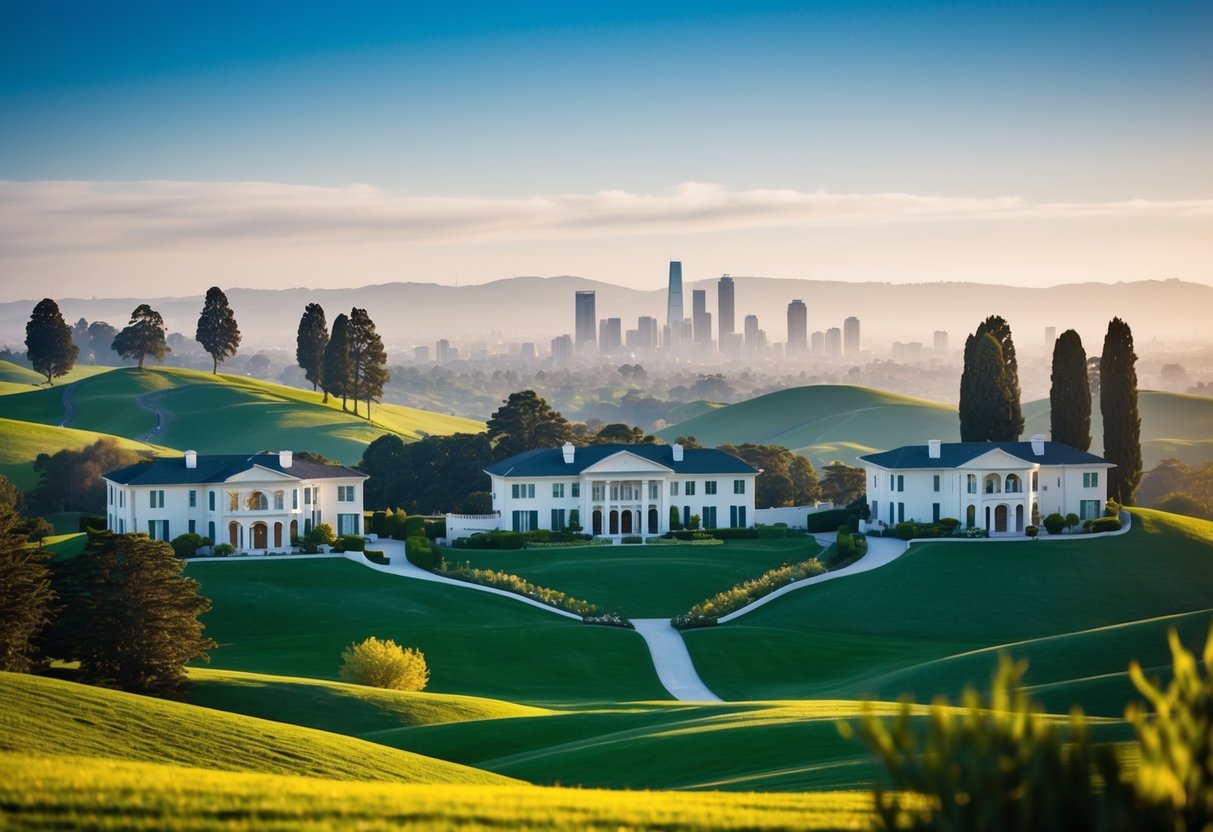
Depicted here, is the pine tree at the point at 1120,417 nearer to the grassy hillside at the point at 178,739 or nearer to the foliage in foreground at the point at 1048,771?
the grassy hillside at the point at 178,739

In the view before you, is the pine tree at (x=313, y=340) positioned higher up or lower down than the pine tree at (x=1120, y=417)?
higher up

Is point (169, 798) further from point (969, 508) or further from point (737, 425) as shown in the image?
point (737, 425)

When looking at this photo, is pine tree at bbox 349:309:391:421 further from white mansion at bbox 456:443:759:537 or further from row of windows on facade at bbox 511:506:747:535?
row of windows on facade at bbox 511:506:747:535

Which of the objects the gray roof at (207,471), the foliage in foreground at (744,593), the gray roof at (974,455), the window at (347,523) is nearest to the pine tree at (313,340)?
Result: the gray roof at (207,471)

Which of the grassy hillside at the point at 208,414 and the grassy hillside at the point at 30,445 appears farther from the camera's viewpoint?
the grassy hillside at the point at 208,414

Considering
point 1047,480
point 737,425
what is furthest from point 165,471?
point 737,425
